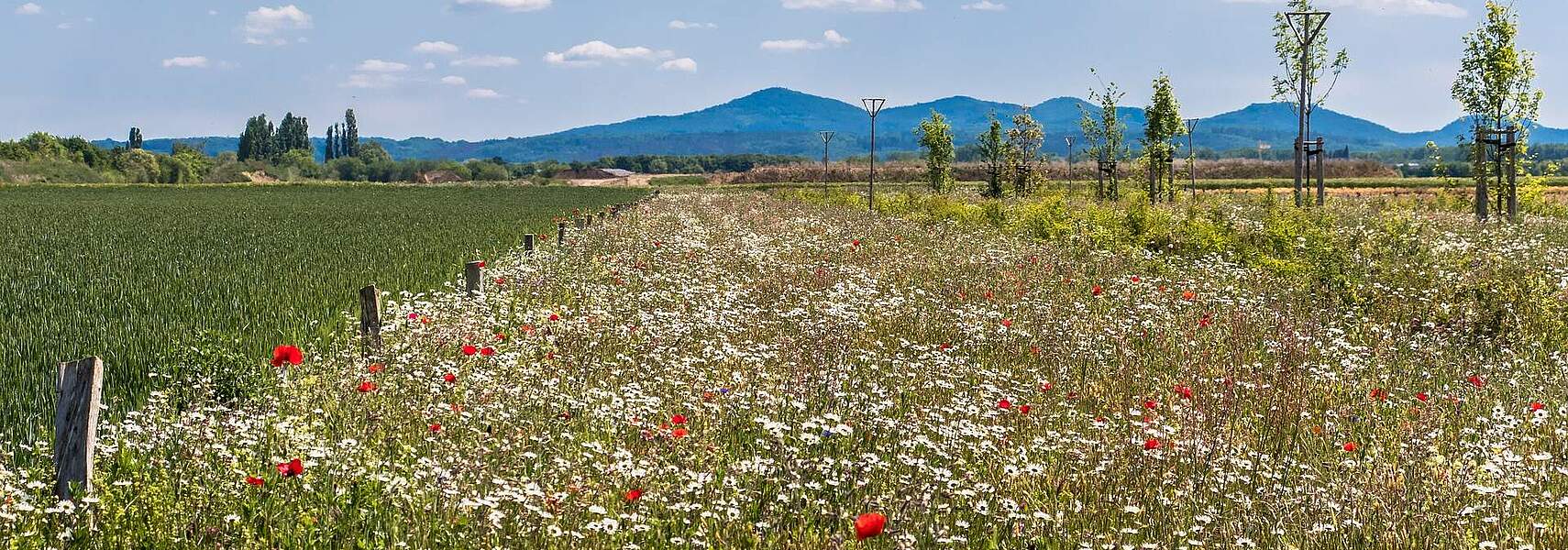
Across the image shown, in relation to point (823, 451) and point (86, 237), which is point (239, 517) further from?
point (86, 237)

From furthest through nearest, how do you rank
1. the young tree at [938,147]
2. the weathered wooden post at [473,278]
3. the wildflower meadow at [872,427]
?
1. the young tree at [938,147]
2. the weathered wooden post at [473,278]
3. the wildflower meadow at [872,427]

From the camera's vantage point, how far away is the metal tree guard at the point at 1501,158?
98.2 ft

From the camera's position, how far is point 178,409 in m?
7.33

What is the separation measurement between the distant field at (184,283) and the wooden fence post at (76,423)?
1.14 meters

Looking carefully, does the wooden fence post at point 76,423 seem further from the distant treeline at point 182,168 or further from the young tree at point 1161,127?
the distant treeline at point 182,168

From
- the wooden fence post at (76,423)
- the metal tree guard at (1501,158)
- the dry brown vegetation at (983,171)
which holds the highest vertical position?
the dry brown vegetation at (983,171)

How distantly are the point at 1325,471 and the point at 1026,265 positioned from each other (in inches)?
397

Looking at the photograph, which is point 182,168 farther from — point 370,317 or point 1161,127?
point 370,317

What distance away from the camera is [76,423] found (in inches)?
209

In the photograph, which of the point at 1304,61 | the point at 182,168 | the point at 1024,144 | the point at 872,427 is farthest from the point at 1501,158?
the point at 182,168

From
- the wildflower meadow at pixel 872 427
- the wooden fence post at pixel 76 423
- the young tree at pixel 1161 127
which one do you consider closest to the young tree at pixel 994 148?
the young tree at pixel 1161 127

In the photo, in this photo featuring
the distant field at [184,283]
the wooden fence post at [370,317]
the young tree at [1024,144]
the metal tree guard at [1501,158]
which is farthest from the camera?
the young tree at [1024,144]

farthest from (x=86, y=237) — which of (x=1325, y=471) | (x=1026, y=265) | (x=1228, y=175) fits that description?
(x=1228, y=175)

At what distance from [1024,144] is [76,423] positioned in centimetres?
5948
